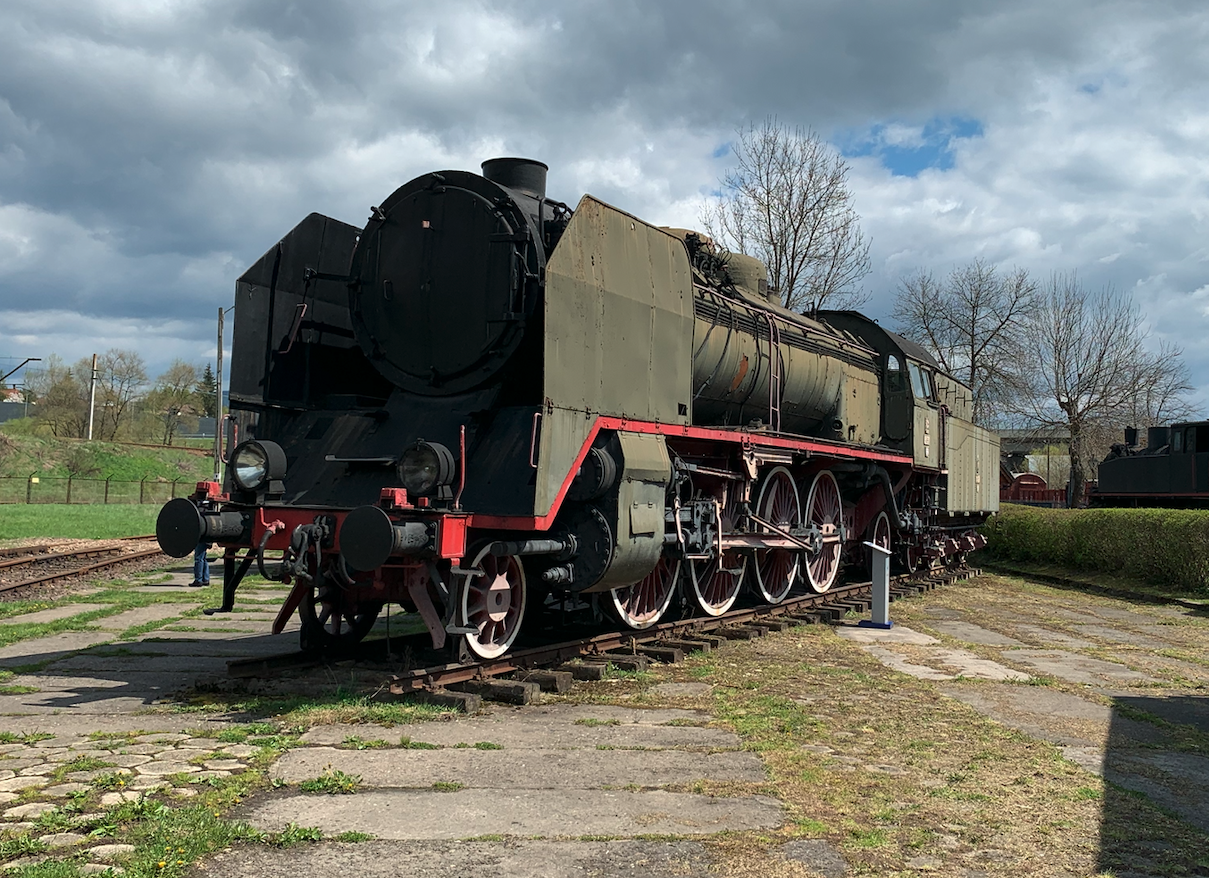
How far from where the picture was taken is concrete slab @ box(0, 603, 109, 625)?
33.2 ft

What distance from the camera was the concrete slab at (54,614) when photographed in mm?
10117

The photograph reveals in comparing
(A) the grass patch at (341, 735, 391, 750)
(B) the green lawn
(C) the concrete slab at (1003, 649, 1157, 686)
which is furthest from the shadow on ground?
(B) the green lawn

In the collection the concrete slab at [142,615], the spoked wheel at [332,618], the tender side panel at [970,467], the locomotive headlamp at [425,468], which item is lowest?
the concrete slab at [142,615]

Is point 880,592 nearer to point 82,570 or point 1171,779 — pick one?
point 1171,779

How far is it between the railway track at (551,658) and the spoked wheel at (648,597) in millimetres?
165

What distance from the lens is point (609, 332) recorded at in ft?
24.0

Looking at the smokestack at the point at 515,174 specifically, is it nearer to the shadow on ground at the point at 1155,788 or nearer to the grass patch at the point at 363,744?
the grass patch at the point at 363,744

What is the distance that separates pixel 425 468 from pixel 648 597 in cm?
319

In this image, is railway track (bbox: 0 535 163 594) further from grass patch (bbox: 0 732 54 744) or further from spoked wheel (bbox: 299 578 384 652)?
grass patch (bbox: 0 732 54 744)

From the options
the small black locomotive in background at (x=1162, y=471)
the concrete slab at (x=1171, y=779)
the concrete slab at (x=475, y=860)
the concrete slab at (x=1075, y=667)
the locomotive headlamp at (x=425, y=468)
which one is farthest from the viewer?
the small black locomotive in background at (x=1162, y=471)

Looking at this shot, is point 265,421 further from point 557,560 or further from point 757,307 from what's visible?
point 757,307

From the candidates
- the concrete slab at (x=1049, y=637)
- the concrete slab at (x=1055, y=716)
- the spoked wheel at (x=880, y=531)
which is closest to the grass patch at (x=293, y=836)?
the concrete slab at (x=1055, y=716)

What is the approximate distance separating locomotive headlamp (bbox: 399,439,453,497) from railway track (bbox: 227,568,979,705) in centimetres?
120

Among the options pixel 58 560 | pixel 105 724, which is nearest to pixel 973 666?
pixel 105 724
